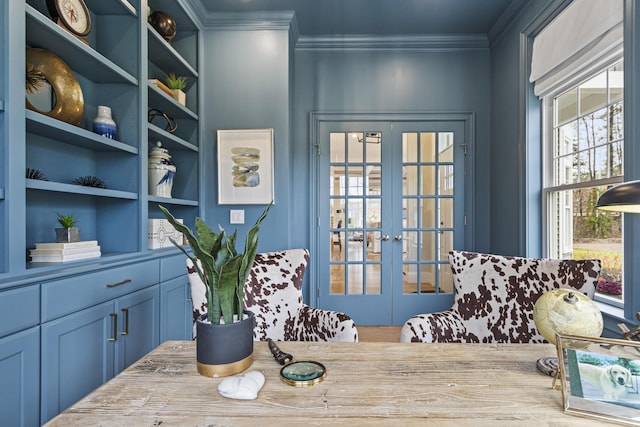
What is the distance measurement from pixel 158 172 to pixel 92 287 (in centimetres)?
99

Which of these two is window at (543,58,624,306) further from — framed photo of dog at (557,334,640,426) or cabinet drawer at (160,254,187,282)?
cabinet drawer at (160,254,187,282)

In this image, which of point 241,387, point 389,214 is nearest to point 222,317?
point 241,387

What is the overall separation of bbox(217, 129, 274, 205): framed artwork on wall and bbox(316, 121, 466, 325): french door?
26.3 inches

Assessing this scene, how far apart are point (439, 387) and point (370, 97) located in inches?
113

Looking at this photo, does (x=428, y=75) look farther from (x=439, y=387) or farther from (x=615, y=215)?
(x=439, y=387)

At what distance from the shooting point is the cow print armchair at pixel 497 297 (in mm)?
1409

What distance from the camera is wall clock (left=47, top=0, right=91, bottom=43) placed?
1.53 meters

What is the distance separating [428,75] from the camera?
3.17 m

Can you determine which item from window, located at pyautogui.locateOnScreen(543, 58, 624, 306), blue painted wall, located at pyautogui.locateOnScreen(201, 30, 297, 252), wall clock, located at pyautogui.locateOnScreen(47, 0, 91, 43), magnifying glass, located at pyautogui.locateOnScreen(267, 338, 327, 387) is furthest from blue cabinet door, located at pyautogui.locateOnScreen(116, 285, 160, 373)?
window, located at pyautogui.locateOnScreen(543, 58, 624, 306)

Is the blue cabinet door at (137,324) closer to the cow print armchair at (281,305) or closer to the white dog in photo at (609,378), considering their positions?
the cow print armchair at (281,305)

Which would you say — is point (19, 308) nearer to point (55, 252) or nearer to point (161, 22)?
point (55, 252)

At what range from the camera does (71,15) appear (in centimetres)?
160

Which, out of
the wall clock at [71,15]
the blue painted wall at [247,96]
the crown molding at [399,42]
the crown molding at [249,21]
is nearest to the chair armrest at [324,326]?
the blue painted wall at [247,96]

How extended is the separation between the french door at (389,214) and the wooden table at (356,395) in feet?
7.40
